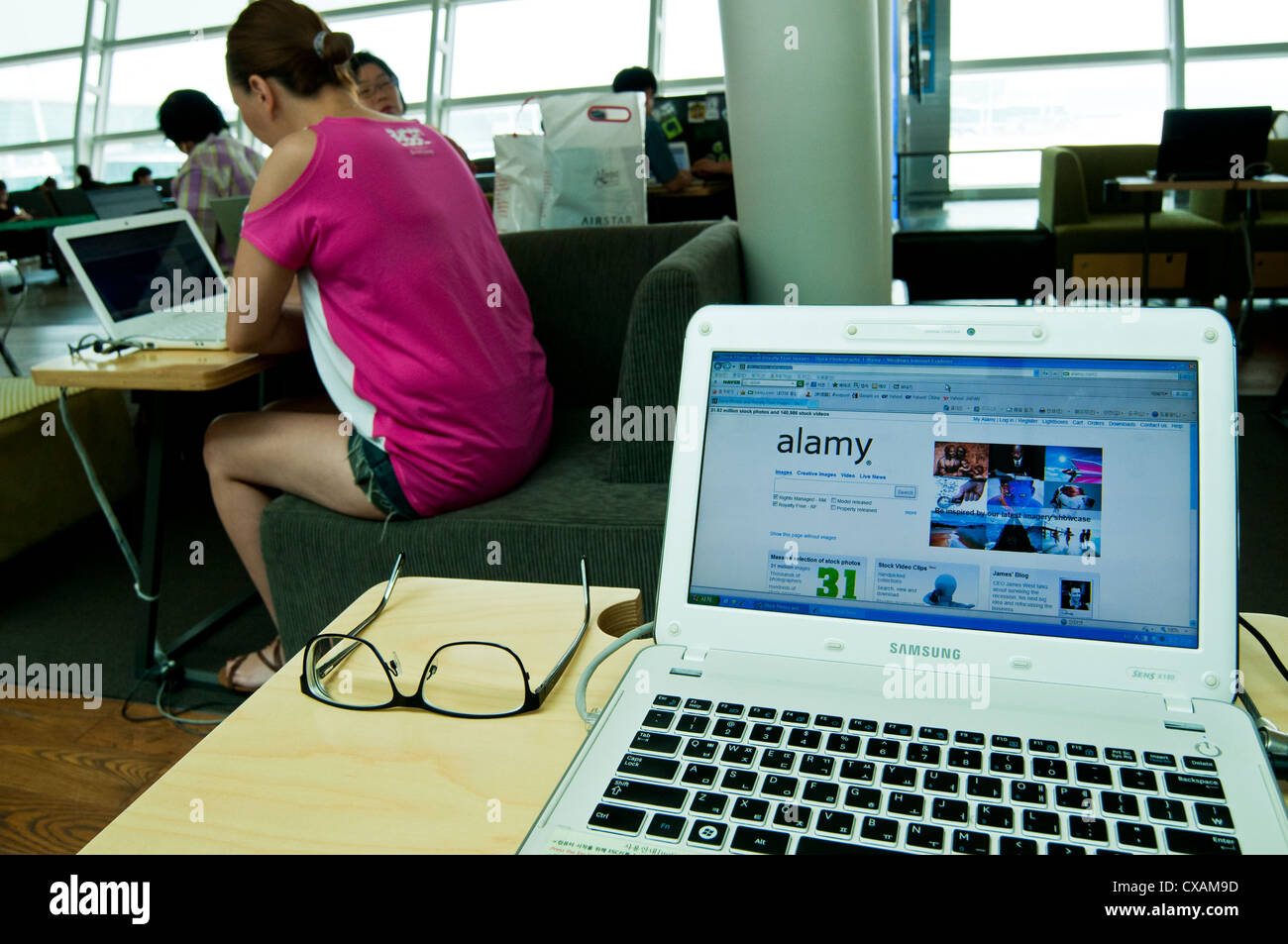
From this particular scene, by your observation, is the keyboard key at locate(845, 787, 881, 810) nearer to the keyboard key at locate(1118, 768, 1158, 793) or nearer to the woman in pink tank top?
the keyboard key at locate(1118, 768, 1158, 793)

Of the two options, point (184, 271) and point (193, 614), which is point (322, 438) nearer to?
point (184, 271)

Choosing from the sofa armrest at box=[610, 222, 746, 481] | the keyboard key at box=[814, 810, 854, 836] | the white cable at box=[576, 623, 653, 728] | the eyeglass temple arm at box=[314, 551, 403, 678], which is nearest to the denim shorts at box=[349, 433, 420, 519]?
the sofa armrest at box=[610, 222, 746, 481]

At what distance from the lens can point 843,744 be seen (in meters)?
0.51

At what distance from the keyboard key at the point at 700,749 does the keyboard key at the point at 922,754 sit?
102mm

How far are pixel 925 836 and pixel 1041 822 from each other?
56 mm

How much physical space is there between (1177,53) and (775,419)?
7449 mm

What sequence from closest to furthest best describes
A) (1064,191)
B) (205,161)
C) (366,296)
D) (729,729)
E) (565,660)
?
(729,729) < (565,660) < (366,296) < (205,161) < (1064,191)

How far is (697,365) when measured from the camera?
2.10 feet

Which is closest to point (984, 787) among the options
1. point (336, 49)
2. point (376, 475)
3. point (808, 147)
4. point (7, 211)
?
point (376, 475)

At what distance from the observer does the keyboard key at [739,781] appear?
0.48 metres

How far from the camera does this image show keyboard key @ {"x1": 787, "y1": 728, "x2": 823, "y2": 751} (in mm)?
508

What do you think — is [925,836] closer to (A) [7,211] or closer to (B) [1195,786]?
(B) [1195,786]

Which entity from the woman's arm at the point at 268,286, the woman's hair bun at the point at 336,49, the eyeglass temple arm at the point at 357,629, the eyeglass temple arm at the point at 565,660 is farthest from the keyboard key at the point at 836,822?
the woman's hair bun at the point at 336,49

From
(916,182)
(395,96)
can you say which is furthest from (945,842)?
(916,182)
